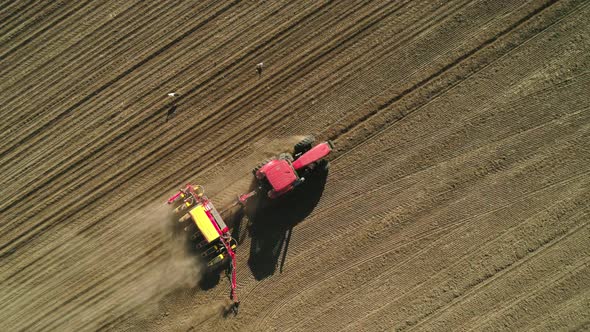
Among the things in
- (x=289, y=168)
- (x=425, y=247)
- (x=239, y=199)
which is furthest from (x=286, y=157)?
(x=425, y=247)

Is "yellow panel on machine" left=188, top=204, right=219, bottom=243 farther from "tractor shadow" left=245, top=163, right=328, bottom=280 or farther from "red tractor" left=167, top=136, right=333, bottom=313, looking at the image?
"tractor shadow" left=245, top=163, right=328, bottom=280

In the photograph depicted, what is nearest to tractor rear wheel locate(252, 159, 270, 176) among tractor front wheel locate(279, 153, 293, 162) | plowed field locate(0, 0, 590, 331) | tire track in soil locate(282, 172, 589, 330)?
plowed field locate(0, 0, 590, 331)

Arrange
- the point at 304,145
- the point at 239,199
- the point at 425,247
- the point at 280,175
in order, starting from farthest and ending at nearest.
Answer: the point at 425,247
the point at 239,199
the point at 304,145
the point at 280,175

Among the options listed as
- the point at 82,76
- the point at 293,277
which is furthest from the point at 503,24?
the point at 82,76

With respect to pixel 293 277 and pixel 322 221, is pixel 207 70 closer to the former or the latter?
pixel 322 221

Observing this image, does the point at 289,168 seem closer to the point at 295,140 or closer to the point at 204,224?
the point at 295,140
